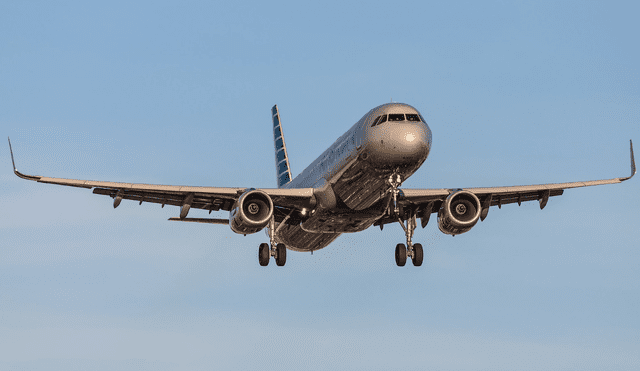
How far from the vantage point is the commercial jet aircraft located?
4306 centimetres

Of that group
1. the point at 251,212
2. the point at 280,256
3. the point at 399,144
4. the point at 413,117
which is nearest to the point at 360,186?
the point at 399,144

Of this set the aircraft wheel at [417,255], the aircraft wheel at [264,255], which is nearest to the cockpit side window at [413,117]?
the aircraft wheel at [417,255]

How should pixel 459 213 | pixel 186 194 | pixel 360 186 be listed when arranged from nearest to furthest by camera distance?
pixel 360 186, pixel 459 213, pixel 186 194

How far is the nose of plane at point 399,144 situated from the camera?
138 ft

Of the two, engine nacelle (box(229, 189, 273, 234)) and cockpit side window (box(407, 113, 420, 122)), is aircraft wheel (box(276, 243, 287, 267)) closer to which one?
engine nacelle (box(229, 189, 273, 234))

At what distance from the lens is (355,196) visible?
4675 centimetres

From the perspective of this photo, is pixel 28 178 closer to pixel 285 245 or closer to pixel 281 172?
pixel 285 245

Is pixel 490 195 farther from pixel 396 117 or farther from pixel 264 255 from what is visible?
pixel 264 255

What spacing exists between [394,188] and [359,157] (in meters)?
2.32

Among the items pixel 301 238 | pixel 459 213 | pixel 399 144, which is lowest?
pixel 301 238

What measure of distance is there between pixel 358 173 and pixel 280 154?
2767cm

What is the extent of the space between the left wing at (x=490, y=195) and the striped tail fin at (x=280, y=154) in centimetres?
1698

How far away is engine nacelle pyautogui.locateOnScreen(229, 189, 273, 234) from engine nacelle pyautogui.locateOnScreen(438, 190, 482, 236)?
8.15 metres

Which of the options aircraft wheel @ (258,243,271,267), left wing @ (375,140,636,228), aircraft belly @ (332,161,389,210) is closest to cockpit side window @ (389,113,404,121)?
aircraft belly @ (332,161,389,210)
